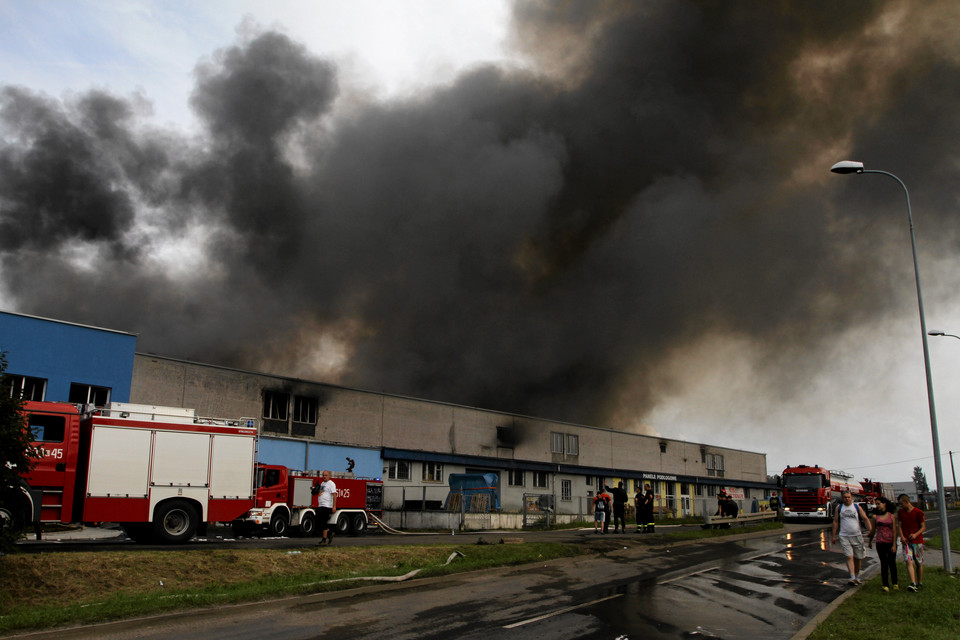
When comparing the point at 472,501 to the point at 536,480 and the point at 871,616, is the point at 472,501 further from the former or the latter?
the point at 871,616

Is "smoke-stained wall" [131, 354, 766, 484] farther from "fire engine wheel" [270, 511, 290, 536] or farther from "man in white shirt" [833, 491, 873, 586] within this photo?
"man in white shirt" [833, 491, 873, 586]

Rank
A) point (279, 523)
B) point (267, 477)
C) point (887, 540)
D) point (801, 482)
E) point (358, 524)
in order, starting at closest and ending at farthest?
point (887, 540) < point (279, 523) < point (267, 477) < point (358, 524) < point (801, 482)

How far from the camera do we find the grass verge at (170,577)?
10094 millimetres

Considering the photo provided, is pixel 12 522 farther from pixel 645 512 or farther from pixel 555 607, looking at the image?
pixel 645 512

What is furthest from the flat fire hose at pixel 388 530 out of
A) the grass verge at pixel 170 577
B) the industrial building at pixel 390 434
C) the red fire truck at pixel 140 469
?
the grass verge at pixel 170 577

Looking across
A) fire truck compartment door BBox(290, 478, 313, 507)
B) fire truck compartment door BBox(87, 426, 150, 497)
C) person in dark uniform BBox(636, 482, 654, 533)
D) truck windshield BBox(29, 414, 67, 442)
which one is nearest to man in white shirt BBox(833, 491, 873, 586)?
person in dark uniform BBox(636, 482, 654, 533)

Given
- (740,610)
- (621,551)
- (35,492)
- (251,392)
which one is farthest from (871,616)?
(251,392)

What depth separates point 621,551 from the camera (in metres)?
19.6

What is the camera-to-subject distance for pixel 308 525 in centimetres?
2391

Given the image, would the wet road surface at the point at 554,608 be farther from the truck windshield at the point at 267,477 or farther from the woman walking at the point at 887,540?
the truck windshield at the point at 267,477

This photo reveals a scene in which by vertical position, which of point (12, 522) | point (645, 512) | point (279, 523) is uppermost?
point (12, 522)

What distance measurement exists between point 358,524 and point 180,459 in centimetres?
936

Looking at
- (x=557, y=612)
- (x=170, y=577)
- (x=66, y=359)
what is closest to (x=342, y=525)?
(x=66, y=359)

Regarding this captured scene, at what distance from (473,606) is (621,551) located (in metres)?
9.75
